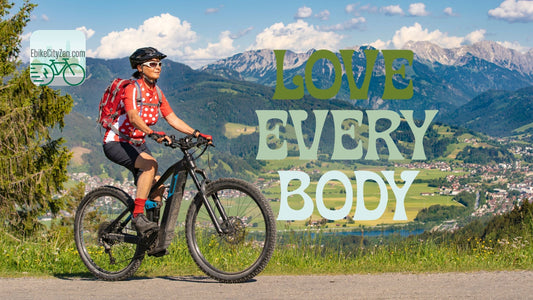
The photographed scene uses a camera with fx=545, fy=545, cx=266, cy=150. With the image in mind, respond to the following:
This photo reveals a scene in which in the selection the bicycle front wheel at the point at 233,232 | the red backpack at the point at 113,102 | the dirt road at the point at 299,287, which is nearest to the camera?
the dirt road at the point at 299,287

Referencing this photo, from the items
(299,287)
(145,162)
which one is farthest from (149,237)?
(299,287)

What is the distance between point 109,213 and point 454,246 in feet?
14.1

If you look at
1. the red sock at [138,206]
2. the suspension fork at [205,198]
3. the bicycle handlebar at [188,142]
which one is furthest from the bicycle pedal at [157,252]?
the bicycle handlebar at [188,142]

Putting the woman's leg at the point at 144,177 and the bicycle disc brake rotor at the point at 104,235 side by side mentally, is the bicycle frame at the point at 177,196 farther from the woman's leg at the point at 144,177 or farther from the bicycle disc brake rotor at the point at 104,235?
the bicycle disc brake rotor at the point at 104,235

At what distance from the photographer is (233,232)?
A: 5465 millimetres

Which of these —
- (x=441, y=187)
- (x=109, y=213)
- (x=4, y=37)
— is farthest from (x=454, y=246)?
(x=441, y=187)

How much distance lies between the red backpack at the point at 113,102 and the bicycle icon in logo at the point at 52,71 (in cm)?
1577

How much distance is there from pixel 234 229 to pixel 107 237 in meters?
1.67

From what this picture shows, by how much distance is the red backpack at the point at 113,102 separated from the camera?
5578mm

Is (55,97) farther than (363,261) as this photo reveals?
Yes

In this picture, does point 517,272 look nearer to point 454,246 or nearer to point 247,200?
point 454,246

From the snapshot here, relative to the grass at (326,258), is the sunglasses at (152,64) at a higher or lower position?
higher

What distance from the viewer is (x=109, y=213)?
6.36 meters

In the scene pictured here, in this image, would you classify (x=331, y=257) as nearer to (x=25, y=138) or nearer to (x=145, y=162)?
(x=145, y=162)
